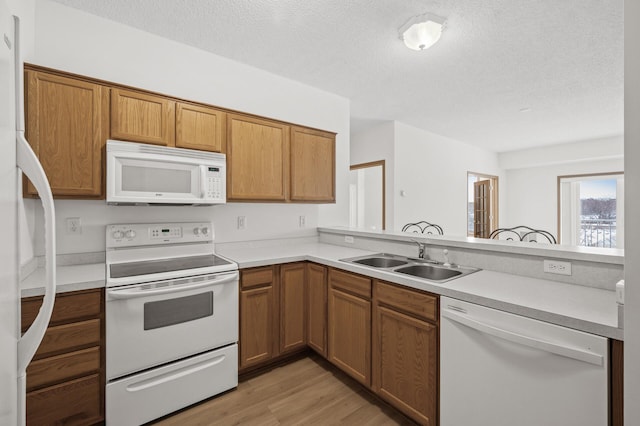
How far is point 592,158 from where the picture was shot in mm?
5711

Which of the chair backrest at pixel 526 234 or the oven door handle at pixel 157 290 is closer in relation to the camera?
the oven door handle at pixel 157 290

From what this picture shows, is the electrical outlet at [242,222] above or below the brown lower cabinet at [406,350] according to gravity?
above

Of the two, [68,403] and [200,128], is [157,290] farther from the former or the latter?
[200,128]

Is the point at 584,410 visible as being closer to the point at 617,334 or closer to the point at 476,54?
the point at 617,334

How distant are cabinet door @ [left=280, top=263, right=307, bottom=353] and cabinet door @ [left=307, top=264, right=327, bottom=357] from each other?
0.16ft

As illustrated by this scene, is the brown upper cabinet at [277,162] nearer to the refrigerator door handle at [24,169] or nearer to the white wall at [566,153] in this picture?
the refrigerator door handle at [24,169]

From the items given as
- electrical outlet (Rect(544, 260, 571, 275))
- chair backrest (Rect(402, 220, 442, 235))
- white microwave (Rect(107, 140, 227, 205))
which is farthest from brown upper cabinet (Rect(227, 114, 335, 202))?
chair backrest (Rect(402, 220, 442, 235))

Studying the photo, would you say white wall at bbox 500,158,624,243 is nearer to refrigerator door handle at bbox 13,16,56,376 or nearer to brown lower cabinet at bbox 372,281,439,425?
brown lower cabinet at bbox 372,281,439,425

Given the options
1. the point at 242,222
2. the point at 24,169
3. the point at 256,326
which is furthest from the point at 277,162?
the point at 24,169

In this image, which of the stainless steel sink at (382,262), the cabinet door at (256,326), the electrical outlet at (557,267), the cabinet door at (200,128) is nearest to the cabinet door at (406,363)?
the stainless steel sink at (382,262)

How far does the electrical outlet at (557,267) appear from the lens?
5.15 feet

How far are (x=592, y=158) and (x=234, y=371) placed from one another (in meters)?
7.43

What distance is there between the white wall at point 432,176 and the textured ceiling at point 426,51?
872mm

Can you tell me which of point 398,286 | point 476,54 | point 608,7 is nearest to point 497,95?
point 476,54
